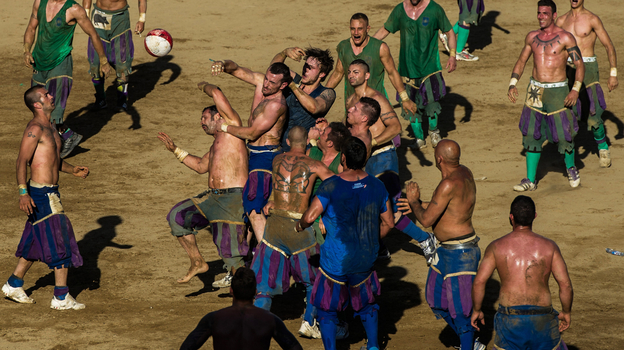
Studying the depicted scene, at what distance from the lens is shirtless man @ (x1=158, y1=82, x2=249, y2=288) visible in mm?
8516

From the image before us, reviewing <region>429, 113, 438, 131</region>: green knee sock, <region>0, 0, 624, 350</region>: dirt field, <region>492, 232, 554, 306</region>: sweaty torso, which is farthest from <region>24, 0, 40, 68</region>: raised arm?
<region>492, 232, 554, 306</region>: sweaty torso

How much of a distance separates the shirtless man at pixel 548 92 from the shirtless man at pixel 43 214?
251 inches

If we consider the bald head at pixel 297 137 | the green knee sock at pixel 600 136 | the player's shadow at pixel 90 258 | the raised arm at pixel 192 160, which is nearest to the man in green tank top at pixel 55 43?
the player's shadow at pixel 90 258

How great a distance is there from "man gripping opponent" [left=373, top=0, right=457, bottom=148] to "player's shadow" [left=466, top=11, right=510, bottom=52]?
5.56m

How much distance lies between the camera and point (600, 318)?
8148 mm

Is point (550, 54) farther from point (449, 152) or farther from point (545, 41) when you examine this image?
point (449, 152)

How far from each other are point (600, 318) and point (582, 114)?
5.50 metres

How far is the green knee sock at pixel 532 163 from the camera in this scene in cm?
1186

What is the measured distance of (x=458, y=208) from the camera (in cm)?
709

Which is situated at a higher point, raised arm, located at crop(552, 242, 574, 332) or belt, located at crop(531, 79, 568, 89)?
belt, located at crop(531, 79, 568, 89)

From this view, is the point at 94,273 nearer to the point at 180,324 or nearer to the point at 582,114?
the point at 180,324

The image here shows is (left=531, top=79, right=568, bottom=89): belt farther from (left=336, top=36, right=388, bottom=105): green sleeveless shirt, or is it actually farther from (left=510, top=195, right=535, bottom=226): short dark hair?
(left=510, top=195, right=535, bottom=226): short dark hair

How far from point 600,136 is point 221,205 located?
23.1ft

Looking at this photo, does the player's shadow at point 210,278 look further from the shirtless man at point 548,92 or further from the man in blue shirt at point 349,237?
the shirtless man at point 548,92
